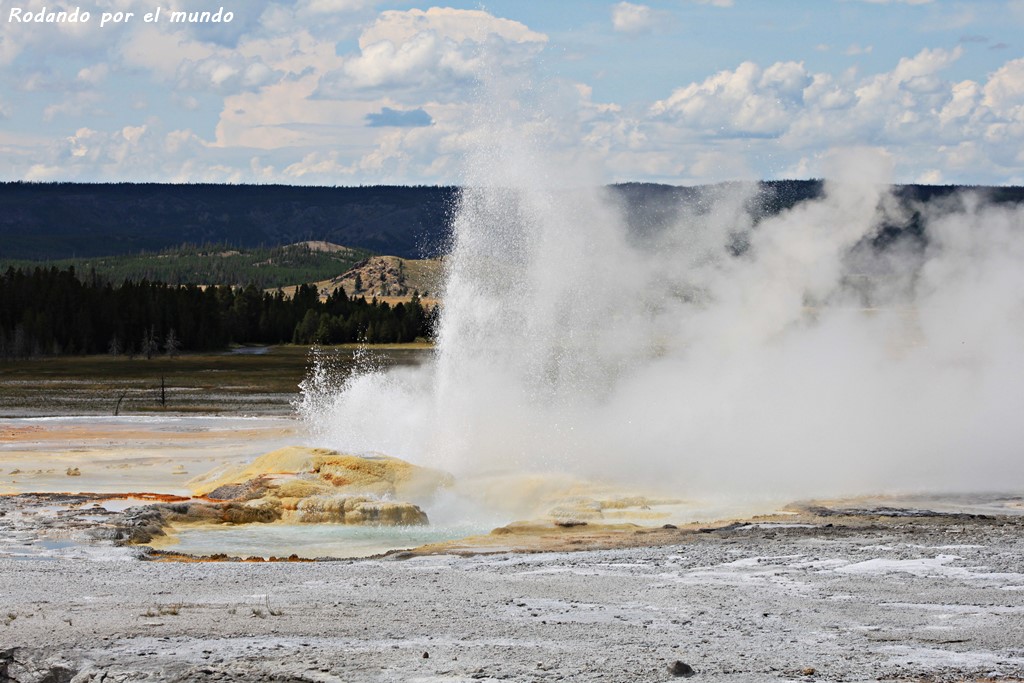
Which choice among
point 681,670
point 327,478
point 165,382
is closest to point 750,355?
point 327,478

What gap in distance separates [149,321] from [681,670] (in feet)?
328

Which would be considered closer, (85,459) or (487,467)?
(487,467)

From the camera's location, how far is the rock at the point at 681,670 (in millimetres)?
12336

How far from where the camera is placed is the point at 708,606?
51.4ft

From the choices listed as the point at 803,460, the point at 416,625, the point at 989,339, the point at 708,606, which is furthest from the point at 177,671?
the point at 989,339

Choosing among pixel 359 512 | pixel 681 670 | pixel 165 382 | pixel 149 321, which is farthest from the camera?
pixel 149 321

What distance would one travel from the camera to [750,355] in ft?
117

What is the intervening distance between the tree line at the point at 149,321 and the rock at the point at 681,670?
9567 centimetres

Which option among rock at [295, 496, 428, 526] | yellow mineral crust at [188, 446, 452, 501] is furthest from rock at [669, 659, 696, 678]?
yellow mineral crust at [188, 446, 452, 501]

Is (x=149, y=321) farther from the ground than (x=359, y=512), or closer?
farther from the ground

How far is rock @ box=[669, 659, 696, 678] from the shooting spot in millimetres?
12336

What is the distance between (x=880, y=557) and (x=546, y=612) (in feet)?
20.3

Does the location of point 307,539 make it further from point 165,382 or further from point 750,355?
point 165,382

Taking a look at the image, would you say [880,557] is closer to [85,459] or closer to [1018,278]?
[1018,278]
